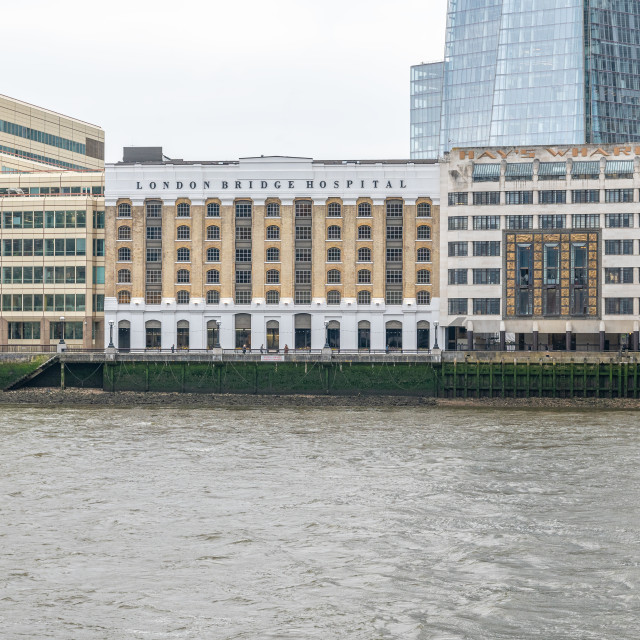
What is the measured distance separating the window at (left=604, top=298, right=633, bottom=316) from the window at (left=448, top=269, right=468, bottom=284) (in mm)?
13639

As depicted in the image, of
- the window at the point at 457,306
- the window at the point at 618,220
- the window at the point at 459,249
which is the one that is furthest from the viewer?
the window at the point at 457,306

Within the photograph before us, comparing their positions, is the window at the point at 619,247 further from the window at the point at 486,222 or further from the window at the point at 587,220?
the window at the point at 486,222

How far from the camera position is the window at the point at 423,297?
105 metres

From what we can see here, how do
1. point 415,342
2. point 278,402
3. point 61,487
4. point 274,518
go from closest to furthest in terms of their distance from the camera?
point 274,518
point 61,487
point 278,402
point 415,342

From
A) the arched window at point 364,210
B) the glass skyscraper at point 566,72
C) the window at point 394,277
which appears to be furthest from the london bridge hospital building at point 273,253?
the glass skyscraper at point 566,72

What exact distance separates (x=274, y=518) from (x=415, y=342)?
68231mm

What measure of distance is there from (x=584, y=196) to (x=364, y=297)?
77.5 ft

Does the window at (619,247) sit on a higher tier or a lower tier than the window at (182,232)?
lower

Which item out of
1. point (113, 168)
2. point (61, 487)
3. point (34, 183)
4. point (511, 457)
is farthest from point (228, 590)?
point (34, 183)

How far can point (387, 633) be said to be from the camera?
25781 mm

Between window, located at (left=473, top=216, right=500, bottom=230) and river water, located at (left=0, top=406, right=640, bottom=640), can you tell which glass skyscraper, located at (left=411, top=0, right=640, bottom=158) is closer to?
window, located at (left=473, top=216, right=500, bottom=230)

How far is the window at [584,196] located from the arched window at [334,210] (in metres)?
23.0

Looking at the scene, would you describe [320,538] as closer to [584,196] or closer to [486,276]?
[486,276]

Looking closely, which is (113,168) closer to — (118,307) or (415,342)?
(118,307)
